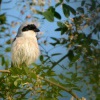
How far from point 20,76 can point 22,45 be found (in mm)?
955

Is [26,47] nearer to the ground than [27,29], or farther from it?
nearer to the ground

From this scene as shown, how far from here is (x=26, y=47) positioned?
7.86ft

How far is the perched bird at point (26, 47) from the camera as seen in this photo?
239 centimetres

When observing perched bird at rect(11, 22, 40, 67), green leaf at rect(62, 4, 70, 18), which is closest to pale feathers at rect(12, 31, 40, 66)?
perched bird at rect(11, 22, 40, 67)

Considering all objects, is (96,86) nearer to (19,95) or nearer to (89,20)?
(89,20)

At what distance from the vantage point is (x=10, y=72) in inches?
57.8

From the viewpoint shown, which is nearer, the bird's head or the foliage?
the foliage

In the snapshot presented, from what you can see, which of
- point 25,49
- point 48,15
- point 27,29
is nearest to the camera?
point 48,15

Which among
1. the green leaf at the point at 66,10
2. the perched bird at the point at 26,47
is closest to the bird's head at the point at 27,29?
the perched bird at the point at 26,47

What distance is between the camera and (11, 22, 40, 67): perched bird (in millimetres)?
2387

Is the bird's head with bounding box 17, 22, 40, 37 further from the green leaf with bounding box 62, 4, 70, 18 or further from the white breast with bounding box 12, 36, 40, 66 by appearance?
the green leaf with bounding box 62, 4, 70, 18

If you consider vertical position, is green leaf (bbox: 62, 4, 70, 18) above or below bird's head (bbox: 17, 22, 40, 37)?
above

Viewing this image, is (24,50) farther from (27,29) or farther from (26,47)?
(27,29)

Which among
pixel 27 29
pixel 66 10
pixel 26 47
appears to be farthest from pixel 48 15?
pixel 27 29
